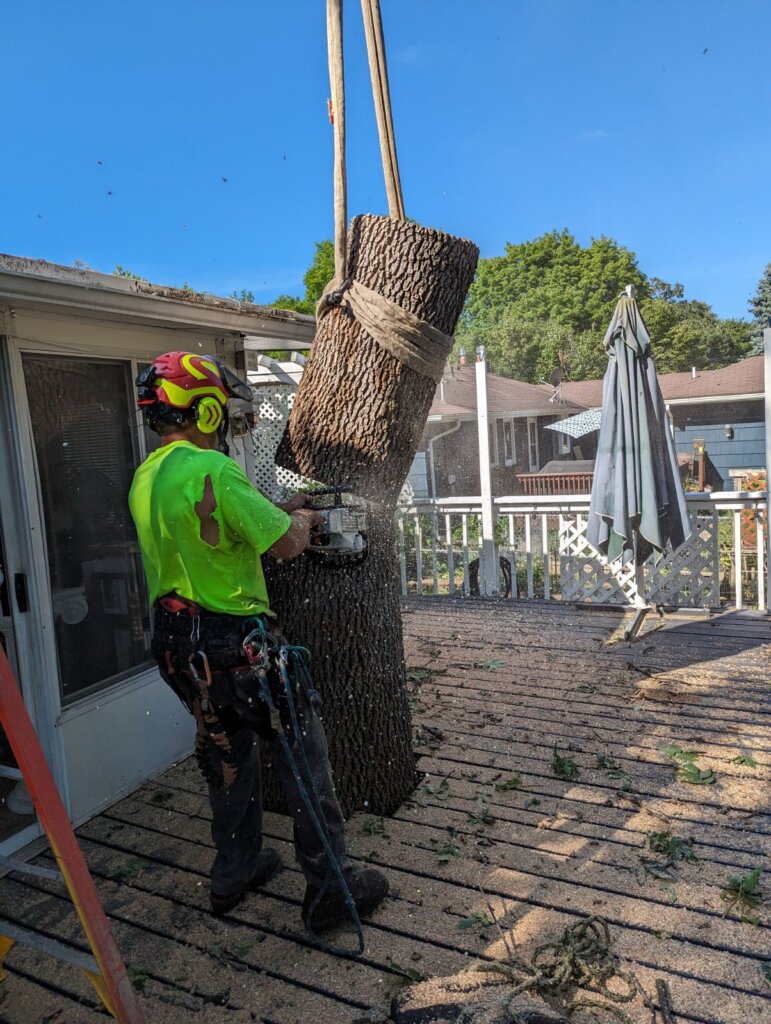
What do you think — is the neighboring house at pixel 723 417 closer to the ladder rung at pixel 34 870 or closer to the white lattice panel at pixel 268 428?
the white lattice panel at pixel 268 428

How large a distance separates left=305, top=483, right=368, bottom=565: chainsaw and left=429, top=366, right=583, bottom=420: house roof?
51.6ft

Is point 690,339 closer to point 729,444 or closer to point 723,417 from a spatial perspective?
point 723,417

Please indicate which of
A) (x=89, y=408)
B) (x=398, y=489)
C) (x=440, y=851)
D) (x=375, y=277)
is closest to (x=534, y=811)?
(x=440, y=851)

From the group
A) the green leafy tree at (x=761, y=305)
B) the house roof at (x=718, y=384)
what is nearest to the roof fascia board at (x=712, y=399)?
the house roof at (x=718, y=384)

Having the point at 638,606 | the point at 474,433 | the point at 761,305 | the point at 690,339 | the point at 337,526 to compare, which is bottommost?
the point at 638,606

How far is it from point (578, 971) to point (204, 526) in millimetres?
1609

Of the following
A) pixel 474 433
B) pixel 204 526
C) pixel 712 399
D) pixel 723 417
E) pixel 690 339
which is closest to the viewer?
pixel 204 526

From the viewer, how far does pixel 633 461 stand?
16.6 ft

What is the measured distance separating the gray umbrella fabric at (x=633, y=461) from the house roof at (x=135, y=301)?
8.05ft

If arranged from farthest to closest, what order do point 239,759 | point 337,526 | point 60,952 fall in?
point 337,526 → point 239,759 → point 60,952

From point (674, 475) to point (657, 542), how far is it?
0.56m

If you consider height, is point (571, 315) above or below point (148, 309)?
above

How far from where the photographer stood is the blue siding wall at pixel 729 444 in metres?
18.9

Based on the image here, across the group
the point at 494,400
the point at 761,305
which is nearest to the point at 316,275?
the point at 494,400
